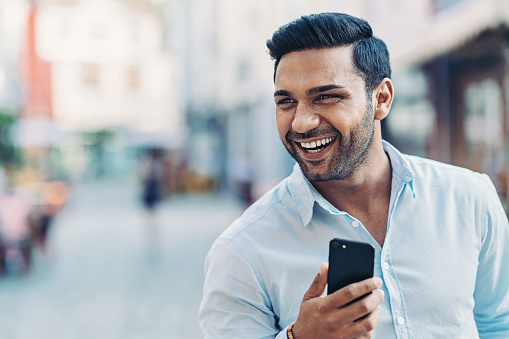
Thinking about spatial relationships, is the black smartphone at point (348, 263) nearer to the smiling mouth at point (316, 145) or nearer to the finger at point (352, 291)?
the finger at point (352, 291)

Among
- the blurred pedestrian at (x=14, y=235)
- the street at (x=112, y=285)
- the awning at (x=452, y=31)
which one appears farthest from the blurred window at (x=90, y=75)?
the awning at (x=452, y=31)

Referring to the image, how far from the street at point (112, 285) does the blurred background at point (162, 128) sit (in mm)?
33

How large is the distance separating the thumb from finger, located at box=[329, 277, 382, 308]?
5cm

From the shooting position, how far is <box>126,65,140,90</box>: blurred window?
40562mm

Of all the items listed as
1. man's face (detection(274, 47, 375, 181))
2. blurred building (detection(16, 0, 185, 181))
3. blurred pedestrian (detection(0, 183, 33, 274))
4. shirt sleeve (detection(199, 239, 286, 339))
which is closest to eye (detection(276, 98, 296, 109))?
man's face (detection(274, 47, 375, 181))

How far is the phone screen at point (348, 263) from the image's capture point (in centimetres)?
129

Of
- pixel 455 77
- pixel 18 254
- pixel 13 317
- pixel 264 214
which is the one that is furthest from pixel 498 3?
pixel 18 254

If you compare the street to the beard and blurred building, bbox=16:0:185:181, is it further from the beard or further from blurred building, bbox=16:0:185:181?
blurred building, bbox=16:0:185:181

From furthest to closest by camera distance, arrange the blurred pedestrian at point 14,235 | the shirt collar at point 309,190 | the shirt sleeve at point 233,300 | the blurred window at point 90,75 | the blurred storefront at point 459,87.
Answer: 1. the blurred window at point 90,75
2. the blurred pedestrian at point 14,235
3. the blurred storefront at point 459,87
4. the shirt collar at point 309,190
5. the shirt sleeve at point 233,300

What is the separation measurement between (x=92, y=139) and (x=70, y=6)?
966 centimetres

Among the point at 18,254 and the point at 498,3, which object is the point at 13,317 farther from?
the point at 498,3

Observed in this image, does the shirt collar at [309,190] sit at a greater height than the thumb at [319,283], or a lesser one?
greater

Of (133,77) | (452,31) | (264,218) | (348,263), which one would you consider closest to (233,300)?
(264,218)

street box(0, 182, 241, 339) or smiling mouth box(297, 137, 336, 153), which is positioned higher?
smiling mouth box(297, 137, 336, 153)
